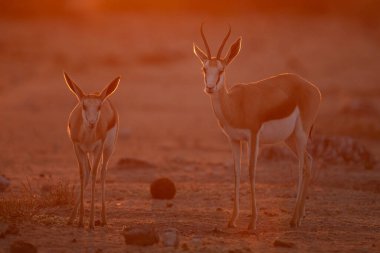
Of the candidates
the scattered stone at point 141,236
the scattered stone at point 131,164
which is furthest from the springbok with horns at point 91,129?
the scattered stone at point 131,164

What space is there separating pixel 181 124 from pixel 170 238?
518 inches

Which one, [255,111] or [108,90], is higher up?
[108,90]

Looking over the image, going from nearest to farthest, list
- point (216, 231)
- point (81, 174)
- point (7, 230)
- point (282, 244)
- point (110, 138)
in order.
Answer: point (282, 244) → point (7, 230) → point (216, 231) → point (81, 174) → point (110, 138)

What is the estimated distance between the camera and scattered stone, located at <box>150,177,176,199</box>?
12000mm

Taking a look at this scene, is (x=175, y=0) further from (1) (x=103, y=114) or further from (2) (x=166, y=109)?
(1) (x=103, y=114)

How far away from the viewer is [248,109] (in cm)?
991

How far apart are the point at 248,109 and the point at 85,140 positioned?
6.81 ft

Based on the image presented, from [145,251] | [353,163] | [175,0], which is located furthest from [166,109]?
[175,0]

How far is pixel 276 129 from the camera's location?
397 inches

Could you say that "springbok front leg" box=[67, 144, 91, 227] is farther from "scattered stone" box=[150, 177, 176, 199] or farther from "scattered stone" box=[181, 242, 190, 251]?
"scattered stone" box=[150, 177, 176, 199]

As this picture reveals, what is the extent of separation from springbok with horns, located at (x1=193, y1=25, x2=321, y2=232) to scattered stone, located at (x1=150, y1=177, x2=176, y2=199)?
2053mm

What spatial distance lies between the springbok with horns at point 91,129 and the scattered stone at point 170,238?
50.3 inches

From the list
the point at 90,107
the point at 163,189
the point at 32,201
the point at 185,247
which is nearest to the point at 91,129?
the point at 90,107

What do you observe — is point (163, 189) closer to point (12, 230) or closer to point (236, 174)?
point (236, 174)
